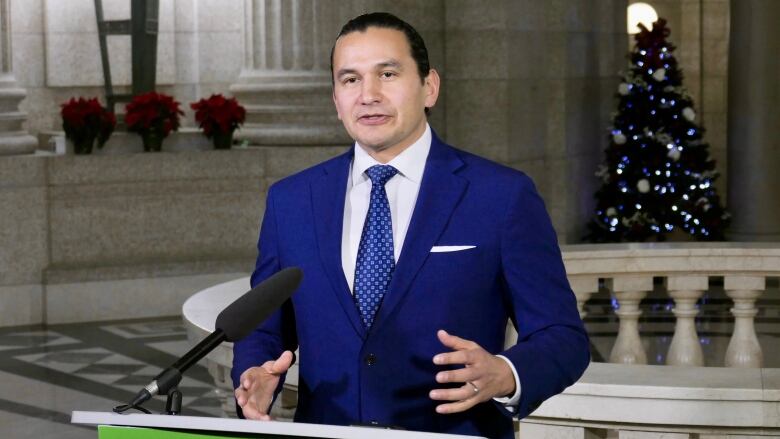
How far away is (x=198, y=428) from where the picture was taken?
1989mm

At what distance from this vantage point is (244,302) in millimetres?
2186

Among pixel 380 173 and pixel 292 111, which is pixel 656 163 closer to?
pixel 292 111

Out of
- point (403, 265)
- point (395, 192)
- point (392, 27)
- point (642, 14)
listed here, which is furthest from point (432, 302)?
point (642, 14)

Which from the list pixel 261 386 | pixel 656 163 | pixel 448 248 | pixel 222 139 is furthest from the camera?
pixel 656 163

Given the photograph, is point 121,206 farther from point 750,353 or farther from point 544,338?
point 544,338

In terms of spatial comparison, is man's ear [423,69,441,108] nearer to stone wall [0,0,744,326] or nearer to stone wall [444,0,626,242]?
stone wall [0,0,744,326]

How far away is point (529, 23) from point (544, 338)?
10.8 meters

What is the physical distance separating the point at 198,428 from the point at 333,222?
791 millimetres

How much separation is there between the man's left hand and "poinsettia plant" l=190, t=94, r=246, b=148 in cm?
920

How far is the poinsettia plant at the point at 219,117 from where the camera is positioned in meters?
11.4

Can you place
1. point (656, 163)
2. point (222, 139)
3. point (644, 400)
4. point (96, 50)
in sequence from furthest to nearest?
point (656, 163), point (96, 50), point (222, 139), point (644, 400)

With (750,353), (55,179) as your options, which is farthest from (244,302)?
(55,179)

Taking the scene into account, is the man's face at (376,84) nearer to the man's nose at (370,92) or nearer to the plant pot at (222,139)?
the man's nose at (370,92)

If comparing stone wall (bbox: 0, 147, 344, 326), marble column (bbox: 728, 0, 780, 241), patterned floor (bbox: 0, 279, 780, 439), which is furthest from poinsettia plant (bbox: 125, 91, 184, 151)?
marble column (bbox: 728, 0, 780, 241)
